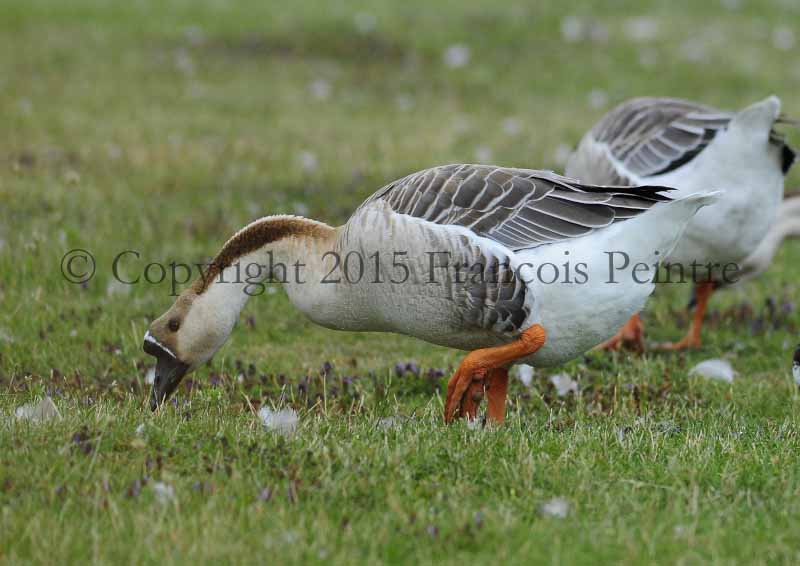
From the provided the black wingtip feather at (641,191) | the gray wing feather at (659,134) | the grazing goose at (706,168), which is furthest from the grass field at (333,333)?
the gray wing feather at (659,134)

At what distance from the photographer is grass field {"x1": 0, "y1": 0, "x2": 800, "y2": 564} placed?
393 cm

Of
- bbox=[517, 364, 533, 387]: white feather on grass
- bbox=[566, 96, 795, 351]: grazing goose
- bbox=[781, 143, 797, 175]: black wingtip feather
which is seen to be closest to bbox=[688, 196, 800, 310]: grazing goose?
bbox=[566, 96, 795, 351]: grazing goose

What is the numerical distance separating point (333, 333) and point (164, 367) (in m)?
2.26

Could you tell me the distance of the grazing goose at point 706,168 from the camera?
698 centimetres

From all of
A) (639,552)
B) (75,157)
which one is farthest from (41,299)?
(639,552)

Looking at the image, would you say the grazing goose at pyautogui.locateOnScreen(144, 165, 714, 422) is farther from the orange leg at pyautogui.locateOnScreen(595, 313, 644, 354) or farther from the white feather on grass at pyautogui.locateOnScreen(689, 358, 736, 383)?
the orange leg at pyautogui.locateOnScreen(595, 313, 644, 354)

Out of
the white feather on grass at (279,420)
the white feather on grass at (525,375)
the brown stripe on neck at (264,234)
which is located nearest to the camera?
the white feather on grass at (279,420)

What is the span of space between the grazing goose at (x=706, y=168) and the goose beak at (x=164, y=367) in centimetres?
293

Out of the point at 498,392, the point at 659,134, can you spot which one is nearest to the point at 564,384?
the point at 498,392

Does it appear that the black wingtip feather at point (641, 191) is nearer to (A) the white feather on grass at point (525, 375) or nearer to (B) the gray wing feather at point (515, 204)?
(B) the gray wing feather at point (515, 204)

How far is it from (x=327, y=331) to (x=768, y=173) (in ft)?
10.9

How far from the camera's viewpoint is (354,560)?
3699 mm

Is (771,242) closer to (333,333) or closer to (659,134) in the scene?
(659,134)

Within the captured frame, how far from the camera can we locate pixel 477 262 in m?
4.98
